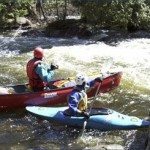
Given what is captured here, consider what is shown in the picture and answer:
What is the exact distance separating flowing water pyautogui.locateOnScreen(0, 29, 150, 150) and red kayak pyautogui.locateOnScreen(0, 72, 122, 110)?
0.23 metres

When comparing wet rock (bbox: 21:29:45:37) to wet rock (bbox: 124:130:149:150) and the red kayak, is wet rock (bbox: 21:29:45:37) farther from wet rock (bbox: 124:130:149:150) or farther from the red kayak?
wet rock (bbox: 124:130:149:150)

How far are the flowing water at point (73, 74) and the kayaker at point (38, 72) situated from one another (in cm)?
73

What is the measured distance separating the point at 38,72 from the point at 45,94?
53cm

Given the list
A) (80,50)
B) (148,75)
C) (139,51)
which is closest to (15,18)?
(80,50)

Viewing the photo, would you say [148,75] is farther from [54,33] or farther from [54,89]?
[54,33]

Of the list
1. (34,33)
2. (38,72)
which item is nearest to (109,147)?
(38,72)

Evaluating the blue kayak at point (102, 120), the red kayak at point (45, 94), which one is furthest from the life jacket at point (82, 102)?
the red kayak at point (45, 94)

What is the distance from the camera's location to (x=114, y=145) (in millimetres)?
8367

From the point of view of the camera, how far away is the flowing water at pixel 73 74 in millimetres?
8711

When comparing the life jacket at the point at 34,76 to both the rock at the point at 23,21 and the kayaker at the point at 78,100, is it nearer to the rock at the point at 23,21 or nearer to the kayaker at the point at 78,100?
the kayaker at the point at 78,100

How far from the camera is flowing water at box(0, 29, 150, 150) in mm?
8711

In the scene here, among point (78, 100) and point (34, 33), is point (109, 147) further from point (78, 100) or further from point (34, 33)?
point (34, 33)

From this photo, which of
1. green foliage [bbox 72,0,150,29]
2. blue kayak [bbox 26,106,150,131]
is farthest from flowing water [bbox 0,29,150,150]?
green foliage [bbox 72,0,150,29]

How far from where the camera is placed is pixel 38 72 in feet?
33.2
